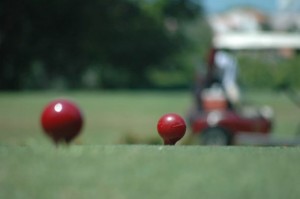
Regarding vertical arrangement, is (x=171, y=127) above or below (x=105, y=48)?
above

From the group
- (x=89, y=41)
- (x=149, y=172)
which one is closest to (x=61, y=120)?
(x=149, y=172)

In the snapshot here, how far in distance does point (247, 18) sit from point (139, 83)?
2210 centimetres

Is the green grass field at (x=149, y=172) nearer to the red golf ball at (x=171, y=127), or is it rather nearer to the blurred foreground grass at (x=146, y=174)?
the blurred foreground grass at (x=146, y=174)

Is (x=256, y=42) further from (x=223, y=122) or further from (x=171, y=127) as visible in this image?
(x=171, y=127)

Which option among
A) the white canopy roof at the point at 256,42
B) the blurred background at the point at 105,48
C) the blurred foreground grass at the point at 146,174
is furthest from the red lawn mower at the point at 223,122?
the blurred background at the point at 105,48

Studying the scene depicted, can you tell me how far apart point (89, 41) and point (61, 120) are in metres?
52.8

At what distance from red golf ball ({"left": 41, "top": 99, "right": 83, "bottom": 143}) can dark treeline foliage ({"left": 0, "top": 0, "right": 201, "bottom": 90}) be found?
4678 cm

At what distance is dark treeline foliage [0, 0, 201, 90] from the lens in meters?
53.9

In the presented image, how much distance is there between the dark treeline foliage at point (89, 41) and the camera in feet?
177

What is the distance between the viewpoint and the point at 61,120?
557cm

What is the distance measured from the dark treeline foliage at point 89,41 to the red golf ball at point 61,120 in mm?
46775

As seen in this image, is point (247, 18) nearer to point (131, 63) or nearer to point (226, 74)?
point (131, 63)

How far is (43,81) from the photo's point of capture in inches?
2598

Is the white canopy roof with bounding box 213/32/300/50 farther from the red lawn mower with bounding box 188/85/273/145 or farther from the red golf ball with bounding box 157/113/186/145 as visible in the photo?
the red golf ball with bounding box 157/113/186/145
